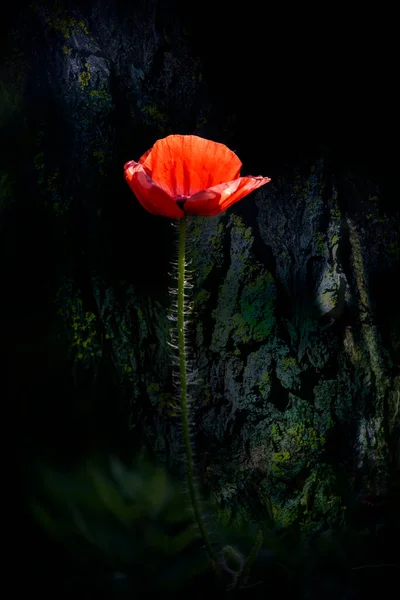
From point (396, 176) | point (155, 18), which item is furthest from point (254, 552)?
point (155, 18)

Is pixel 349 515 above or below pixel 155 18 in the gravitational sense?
below

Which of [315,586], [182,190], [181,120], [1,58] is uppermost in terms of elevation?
[1,58]

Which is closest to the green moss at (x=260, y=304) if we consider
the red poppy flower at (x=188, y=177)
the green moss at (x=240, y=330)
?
the green moss at (x=240, y=330)

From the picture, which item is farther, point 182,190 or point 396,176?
point 396,176

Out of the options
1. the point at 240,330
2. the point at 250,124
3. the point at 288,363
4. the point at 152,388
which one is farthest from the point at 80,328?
the point at 250,124

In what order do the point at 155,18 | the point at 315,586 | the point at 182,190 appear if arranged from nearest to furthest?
the point at 182,190
the point at 315,586
the point at 155,18

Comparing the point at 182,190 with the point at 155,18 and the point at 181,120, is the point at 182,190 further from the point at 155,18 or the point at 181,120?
the point at 155,18

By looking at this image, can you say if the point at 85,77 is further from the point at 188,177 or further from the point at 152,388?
the point at 152,388

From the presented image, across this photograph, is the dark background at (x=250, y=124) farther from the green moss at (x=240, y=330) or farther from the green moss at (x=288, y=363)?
the green moss at (x=288, y=363)

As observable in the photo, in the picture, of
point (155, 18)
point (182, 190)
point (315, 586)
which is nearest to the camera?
point (182, 190)

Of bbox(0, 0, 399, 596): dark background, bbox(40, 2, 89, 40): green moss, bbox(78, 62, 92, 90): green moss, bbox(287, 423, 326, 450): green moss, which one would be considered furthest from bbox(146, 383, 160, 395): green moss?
bbox(40, 2, 89, 40): green moss
